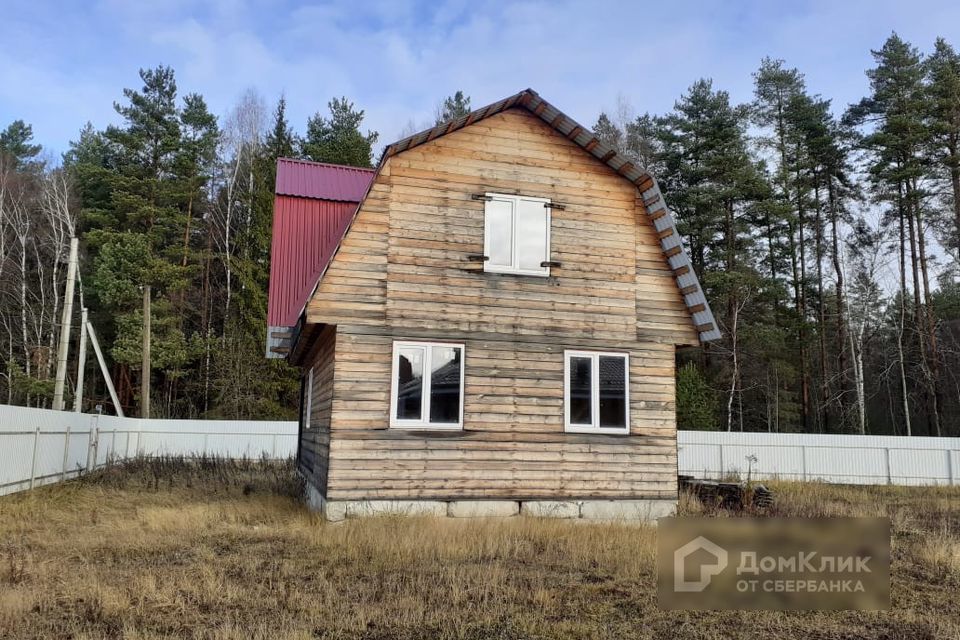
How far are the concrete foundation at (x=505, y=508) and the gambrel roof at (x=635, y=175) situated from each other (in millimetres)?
3208

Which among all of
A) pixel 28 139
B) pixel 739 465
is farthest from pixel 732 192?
pixel 28 139

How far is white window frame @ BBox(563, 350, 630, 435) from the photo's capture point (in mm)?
11898

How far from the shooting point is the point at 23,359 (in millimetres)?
35750

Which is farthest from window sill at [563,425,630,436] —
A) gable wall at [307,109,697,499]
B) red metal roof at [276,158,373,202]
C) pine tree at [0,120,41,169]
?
pine tree at [0,120,41,169]

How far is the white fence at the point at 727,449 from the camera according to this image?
22539mm

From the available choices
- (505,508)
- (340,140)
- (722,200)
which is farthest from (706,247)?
(505,508)

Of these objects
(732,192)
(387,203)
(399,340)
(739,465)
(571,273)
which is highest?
(732,192)

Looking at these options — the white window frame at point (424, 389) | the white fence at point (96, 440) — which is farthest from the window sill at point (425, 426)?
the white fence at point (96, 440)

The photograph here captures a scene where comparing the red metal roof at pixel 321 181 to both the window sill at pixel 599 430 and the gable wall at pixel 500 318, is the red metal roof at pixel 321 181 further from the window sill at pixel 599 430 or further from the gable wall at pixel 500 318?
the window sill at pixel 599 430

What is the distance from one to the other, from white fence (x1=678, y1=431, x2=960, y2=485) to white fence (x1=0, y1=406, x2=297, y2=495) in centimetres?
1559

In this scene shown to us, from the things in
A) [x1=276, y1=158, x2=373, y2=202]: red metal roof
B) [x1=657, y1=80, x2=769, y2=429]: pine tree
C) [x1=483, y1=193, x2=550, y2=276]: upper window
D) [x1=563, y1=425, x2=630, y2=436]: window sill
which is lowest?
[x1=563, y1=425, x2=630, y2=436]: window sill

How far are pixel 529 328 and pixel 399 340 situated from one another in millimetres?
2229

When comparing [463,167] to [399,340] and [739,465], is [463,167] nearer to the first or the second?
[399,340]

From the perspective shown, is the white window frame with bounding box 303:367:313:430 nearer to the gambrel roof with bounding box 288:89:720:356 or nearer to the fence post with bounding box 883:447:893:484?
the gambrel roof with bounding box 288:89:720:356
